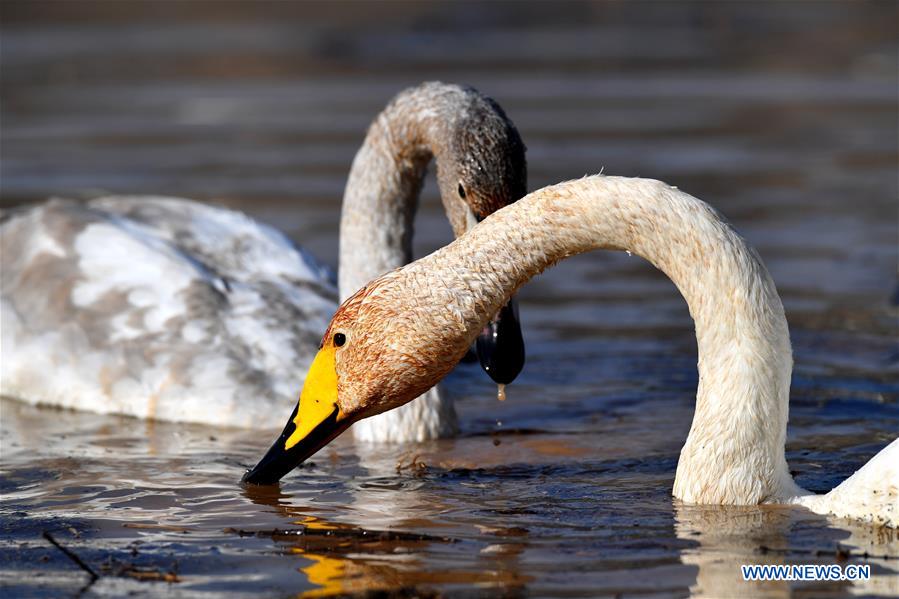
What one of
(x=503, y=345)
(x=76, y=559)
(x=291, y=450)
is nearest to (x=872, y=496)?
(x=503, y=345)

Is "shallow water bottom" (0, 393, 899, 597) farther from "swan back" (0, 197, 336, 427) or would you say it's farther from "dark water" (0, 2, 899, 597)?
"swan back" (0, 197, 336, 427)

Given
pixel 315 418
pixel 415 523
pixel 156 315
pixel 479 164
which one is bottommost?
pixel 415 523

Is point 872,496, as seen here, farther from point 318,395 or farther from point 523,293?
point 523,293

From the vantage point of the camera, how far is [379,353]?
6109mm

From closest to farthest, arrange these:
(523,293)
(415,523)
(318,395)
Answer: (318,395) → (415,523) → (523,293)

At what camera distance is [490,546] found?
607 cm

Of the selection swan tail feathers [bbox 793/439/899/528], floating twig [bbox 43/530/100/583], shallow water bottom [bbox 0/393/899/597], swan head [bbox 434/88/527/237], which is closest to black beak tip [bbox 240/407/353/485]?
shallow water bottom [bbox 0/393/899/597]

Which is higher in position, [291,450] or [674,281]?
[674,281]

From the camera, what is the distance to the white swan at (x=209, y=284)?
27.1 ft

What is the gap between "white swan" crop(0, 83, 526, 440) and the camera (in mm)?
8273

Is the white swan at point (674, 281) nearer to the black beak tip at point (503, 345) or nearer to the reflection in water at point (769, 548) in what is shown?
the reflection in water at point (769, 548)

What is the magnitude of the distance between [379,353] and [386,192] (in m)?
2.65

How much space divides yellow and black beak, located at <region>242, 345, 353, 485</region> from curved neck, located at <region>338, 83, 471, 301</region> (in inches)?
80.6

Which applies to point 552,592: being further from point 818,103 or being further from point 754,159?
point 818,103
